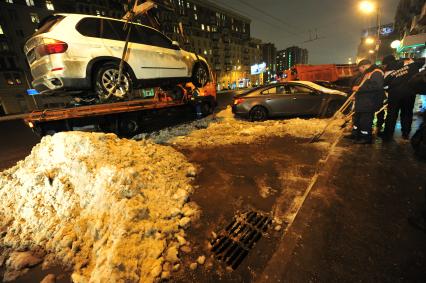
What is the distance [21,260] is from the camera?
2254mm

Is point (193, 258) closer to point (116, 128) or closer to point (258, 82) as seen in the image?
point (116, 128)

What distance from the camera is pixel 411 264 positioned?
68.6 inches

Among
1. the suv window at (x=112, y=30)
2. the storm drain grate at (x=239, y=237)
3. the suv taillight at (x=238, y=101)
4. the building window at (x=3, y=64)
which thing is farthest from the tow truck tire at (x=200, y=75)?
the building window at (x=3, y=64)

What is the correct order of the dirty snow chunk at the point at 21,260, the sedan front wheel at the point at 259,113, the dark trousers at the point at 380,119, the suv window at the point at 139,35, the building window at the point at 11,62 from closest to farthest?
the dirty snow chunk at the point at 21,260 < the suv window at the point at 139,35 < the dark trousers at the point at 380,119 < the sedan front wheel at the point at 259,113 < the building window at the point at 11,62

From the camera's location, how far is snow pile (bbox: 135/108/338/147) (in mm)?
5566

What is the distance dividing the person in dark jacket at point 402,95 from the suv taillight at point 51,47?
6.94m

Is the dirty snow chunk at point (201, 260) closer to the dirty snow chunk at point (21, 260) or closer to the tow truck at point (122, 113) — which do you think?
the dirty snow chunk at point (21, 260)

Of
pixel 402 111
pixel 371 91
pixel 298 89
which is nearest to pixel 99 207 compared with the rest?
pixel 371 91

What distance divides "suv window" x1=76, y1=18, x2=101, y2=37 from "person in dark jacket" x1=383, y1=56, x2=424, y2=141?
6.64 m

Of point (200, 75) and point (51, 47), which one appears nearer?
point (51, 47)

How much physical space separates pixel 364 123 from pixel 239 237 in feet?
13.3

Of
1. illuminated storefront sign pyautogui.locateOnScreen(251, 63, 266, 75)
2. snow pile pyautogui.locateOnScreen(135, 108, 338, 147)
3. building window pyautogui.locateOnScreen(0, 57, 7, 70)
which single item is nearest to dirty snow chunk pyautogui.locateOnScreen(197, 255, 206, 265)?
snow pile pyautogui.locateOnScreen(135, 108, 338, 147)

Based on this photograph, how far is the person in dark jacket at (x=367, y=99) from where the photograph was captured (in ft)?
14.1

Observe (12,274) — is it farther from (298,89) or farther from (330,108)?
(330,108)
